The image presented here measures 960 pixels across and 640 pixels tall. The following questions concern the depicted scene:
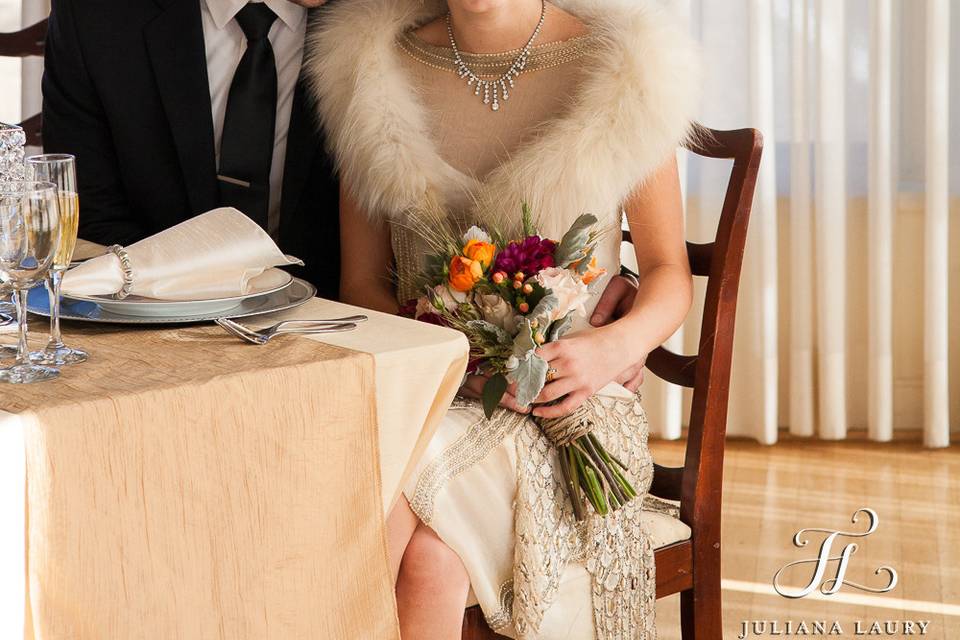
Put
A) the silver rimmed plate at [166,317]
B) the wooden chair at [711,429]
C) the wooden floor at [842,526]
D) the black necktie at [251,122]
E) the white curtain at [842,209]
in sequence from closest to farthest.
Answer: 1. the silver rimmed plate at [166,317]
2. the wooden chair at [711,429]
3. the black necktie at [251,122]
4. the wooden floor at [842,526]
5. the white curtain at [842,209]

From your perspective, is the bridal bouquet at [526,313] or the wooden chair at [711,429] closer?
the bridal bouquet at [526,313]

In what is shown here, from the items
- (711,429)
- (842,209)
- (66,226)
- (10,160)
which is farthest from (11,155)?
(842,209)

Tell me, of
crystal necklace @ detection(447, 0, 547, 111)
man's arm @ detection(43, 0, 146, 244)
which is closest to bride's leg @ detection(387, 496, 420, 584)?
crystal necklace @ detection(447, 0, 547, 111)

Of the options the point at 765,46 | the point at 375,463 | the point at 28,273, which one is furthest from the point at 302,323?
the point at 765,46

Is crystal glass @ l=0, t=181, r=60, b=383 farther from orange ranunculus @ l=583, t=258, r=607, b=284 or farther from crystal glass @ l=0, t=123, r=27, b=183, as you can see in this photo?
orange ranunculus @ l=583, t=258, r=607, b=284

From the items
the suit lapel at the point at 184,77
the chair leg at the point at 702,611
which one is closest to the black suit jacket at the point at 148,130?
the suit lapel at the point at 184,77

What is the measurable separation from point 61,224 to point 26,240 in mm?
47

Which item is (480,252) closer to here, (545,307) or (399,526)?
(545,307)

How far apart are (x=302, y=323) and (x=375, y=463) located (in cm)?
19

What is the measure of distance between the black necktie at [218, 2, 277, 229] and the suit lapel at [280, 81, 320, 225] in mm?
44

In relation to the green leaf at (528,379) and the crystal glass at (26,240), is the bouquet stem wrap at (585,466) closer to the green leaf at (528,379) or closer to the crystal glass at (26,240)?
the green leaf at (528,379)

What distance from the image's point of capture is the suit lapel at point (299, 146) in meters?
2.03

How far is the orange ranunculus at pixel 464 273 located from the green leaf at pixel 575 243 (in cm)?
12

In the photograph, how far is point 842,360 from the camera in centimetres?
328
